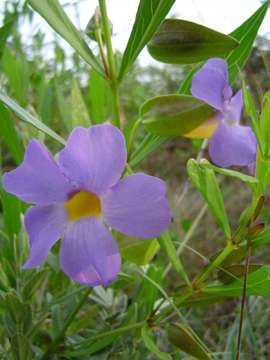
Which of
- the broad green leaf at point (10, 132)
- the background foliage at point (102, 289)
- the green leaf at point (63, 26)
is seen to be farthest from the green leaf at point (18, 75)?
the green leaf at point (63, 26)

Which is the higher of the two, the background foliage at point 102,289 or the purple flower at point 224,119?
the purple flower at point 224,119

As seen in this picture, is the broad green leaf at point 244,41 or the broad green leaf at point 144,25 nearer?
the broad green leaf at point 144,25

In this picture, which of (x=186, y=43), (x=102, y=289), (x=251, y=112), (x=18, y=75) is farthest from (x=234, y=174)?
(x=18, y=75)

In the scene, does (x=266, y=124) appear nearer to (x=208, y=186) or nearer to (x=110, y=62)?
(x=208, y=186)

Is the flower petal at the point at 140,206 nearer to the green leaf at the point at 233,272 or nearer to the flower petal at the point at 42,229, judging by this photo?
the flower petal at the point at 42,229

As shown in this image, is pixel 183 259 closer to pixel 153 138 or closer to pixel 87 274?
pixel 153 138

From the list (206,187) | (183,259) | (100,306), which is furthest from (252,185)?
(183,259)

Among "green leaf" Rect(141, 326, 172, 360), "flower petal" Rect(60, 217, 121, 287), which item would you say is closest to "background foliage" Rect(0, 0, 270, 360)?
"green leaf" Rect(141, 326, 172, 360)
